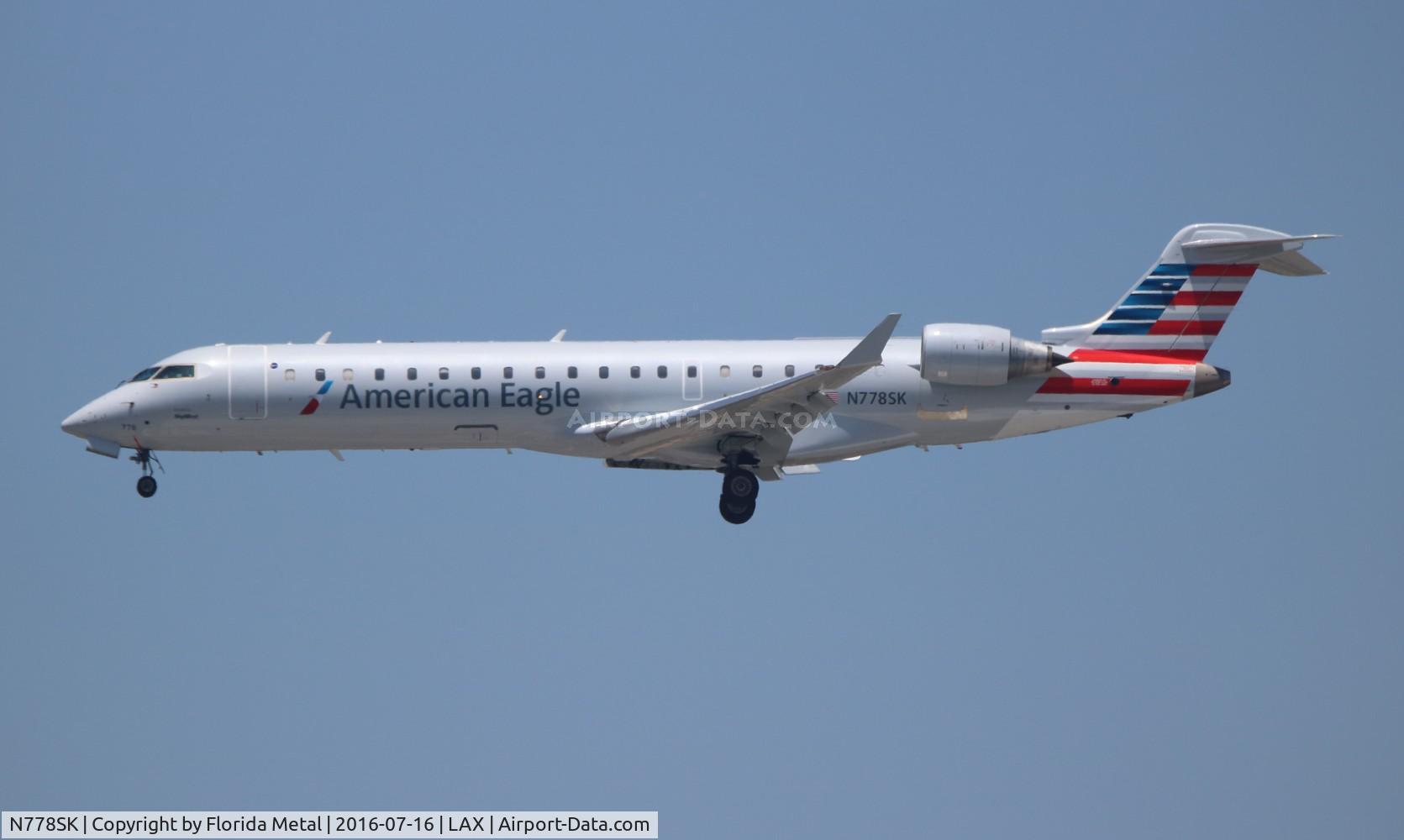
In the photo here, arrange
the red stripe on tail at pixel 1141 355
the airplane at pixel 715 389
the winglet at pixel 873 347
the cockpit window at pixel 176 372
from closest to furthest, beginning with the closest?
the winglet at pixel 873 347 → the airplane at pixel 715 389 → the red stripe on tail at pixel 1141 355 → the cockpit window at pixel 176 372

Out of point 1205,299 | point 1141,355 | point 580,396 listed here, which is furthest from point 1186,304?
point 580,396

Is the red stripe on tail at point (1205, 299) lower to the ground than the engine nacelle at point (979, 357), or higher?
higher

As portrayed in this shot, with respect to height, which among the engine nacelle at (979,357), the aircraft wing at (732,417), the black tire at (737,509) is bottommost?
the black tire at (737,509)

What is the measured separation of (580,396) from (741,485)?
11.2ft

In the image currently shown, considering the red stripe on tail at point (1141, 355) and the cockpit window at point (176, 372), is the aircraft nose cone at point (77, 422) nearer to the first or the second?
the cockpit window at point (176, 372)

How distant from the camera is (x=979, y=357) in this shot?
120 feet

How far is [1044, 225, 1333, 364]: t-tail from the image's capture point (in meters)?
37.9

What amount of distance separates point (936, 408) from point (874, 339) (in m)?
3.57

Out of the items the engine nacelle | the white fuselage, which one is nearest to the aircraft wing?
the white fuselage

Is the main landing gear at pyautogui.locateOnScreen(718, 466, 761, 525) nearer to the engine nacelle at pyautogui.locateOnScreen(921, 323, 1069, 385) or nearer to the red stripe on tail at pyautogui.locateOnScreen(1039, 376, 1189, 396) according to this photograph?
the engine nacelle at pyautogui.locateOnScreen(921, 323, 1069, 385)

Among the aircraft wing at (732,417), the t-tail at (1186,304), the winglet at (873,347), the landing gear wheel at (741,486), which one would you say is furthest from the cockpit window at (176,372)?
the t-tail at (1186,304)

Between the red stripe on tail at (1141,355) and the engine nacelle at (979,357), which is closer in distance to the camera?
the engine nacelle at (979,357)

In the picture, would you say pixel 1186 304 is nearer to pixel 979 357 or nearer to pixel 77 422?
pixel 979 357

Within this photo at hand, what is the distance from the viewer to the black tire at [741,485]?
37.3m
